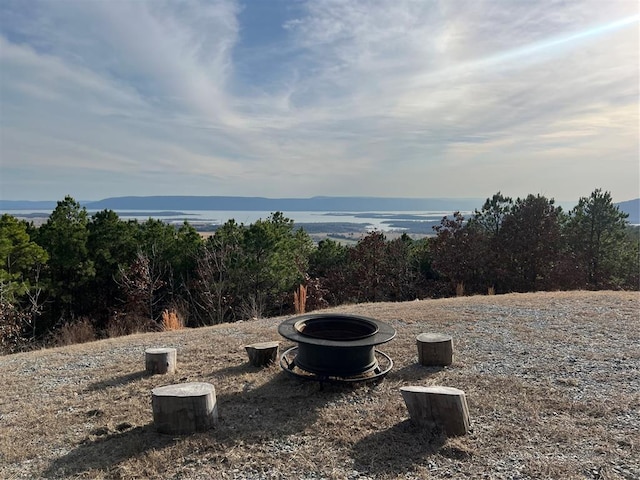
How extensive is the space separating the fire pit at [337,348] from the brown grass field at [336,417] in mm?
178

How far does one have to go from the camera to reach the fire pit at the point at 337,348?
12.5 ft

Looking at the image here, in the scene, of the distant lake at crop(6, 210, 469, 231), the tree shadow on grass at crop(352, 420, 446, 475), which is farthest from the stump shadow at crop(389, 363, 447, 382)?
the distant lake at crop(6, 210, 469, 231)

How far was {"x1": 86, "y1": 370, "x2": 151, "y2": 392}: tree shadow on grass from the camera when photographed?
425 cm

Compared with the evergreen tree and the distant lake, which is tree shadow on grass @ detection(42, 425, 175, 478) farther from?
the evergreen tree

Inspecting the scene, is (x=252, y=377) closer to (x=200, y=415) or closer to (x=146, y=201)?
(x=200, y=415)

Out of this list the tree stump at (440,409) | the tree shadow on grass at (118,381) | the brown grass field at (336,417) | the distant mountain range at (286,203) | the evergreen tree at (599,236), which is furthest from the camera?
the distant mountain range at (286,203)

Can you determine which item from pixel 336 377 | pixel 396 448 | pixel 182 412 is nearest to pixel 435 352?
pixel 336 377

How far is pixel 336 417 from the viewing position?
3.41m

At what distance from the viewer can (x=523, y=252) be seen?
14.8 metres

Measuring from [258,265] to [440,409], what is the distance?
9.60 m

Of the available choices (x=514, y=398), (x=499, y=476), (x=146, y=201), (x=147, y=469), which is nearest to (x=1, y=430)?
(x=147, y=469)

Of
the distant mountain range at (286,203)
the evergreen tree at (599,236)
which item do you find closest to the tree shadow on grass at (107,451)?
the evergreen tree at (599,236)

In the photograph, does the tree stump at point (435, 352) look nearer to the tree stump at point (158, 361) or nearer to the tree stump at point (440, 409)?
the tree stump at point (440, 409)

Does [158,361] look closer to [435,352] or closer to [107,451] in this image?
[107,451]
